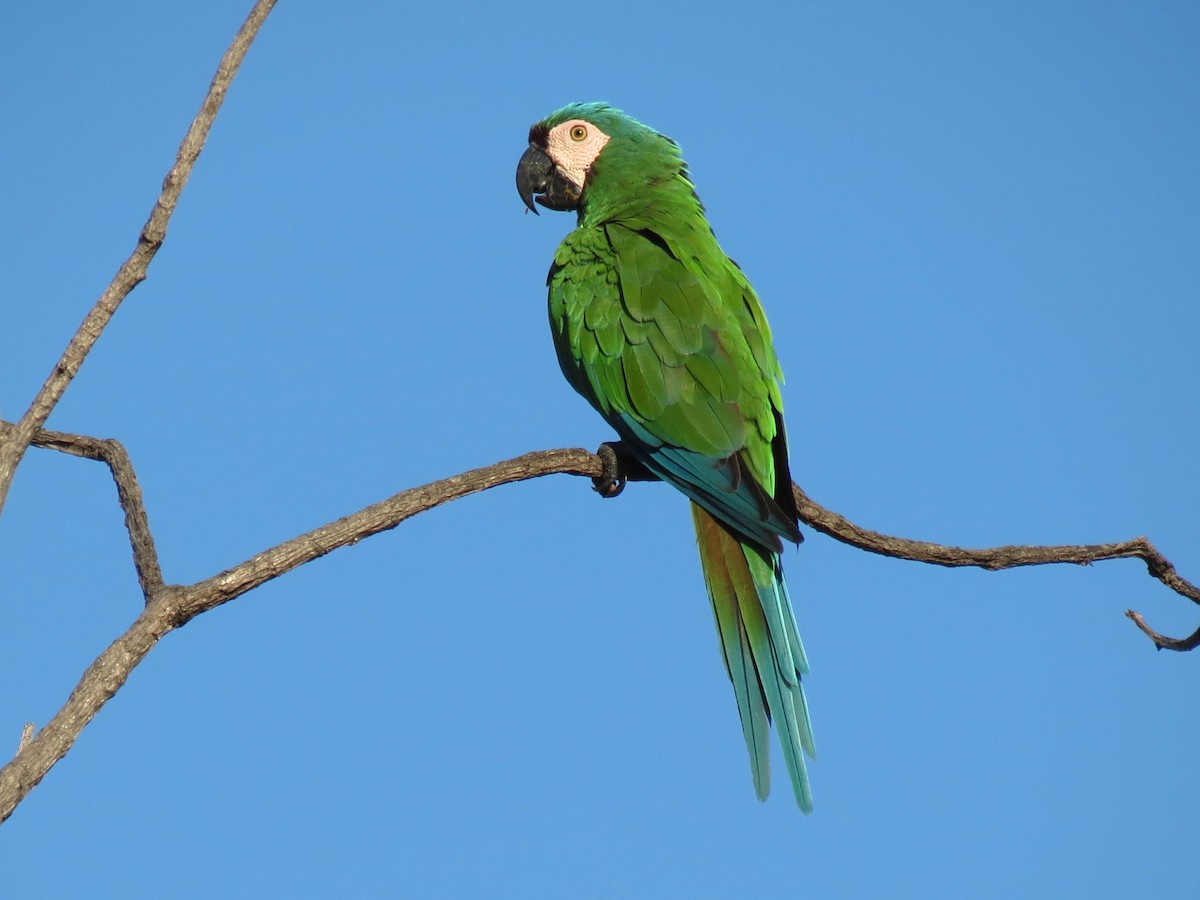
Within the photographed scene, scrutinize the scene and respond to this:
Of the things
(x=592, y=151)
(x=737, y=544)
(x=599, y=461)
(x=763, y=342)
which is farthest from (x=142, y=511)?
(x=592, y=151)

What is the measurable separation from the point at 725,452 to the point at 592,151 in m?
1.96

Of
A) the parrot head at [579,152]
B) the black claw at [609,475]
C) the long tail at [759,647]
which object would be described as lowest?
the long tail at [759,647]

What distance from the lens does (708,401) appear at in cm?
366

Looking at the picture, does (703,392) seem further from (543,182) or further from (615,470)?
(543,182)

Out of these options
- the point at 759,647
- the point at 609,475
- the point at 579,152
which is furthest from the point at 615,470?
the point at 579,152

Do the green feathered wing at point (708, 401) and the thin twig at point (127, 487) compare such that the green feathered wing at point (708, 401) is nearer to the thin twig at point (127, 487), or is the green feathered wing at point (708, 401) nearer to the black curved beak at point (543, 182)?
the black curved beak at point (543, 182)

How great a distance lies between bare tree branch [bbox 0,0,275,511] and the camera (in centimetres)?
188

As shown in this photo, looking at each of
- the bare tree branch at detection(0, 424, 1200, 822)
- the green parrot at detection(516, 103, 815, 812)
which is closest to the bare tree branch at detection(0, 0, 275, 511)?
the bare tree branch at detection(0, 424, 1200, 822)

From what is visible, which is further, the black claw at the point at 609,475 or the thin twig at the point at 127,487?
the black claw at the point at 609,475

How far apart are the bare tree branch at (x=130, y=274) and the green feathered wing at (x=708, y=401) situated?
1.97 metres

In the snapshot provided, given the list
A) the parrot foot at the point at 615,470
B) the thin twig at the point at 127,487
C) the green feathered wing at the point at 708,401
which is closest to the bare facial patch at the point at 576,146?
the green feathered wing at the point at 708,401

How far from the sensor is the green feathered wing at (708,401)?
330 cm

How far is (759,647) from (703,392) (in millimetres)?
888

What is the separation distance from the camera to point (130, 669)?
205 centimetres
